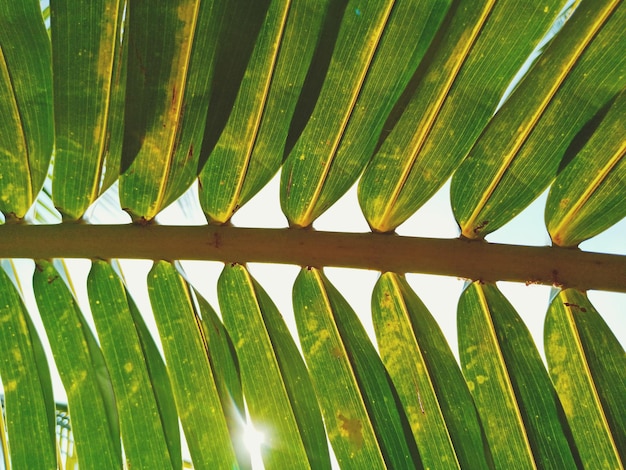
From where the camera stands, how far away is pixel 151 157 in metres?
1.24

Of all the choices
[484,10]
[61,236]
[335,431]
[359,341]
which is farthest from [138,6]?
[335,431]

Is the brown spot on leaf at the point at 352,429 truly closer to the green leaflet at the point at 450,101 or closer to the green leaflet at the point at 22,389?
the green leaflet at the point at 450,101

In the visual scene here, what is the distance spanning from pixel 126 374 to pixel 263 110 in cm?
65

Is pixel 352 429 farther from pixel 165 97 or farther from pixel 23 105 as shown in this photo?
pixel 23 105

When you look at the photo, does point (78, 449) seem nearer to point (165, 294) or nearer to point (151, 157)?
point (165, 294)

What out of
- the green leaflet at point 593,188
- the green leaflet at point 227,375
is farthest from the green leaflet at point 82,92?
the green leaflet at point 593,188

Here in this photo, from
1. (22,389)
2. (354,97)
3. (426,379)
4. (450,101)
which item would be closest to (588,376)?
Result: (426,379)

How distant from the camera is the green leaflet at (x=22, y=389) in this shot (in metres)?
1.28

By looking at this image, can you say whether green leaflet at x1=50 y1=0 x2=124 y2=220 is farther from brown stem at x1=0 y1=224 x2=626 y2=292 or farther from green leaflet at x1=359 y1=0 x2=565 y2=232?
green leaflet at x1=359 y1=0 x2=565 y2=232

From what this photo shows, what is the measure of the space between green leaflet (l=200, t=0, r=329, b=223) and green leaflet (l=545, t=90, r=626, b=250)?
577 mm

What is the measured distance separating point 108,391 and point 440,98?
958mm

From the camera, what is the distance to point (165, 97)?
1.17 meters

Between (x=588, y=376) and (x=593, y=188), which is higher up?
(x=593, y=188)

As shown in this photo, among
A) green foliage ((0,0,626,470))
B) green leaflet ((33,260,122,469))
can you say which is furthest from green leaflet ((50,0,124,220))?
green leaflet ((33,260,122,469))
